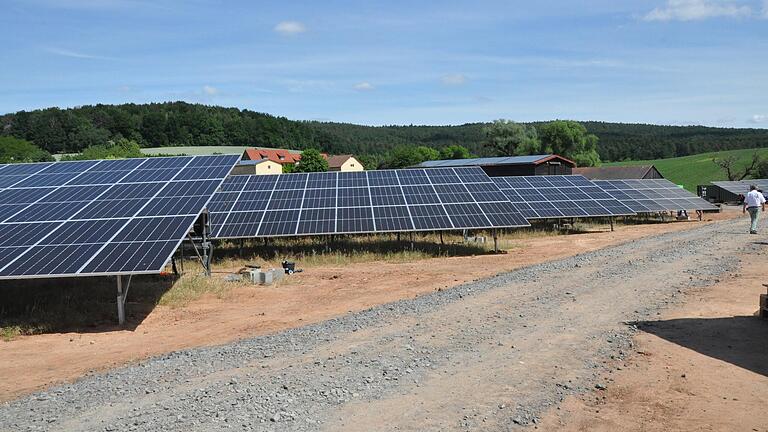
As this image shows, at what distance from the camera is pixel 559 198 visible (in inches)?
1478

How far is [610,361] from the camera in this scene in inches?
382

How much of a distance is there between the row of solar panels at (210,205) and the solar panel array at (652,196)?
0.25 m

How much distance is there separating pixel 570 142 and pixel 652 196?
54.1m

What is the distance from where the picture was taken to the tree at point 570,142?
9419 cm

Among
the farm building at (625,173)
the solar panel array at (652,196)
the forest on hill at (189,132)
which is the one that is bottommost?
the solar panel array at (652,196)

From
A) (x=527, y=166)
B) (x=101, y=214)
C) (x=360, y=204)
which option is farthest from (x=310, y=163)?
(x=101, y=214)

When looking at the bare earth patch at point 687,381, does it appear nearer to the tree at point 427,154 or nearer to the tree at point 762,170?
the tree at point 762,170

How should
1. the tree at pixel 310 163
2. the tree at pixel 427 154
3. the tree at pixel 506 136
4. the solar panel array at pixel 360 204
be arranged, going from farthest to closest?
the tree at pixel 427 154 < the tree at pixel 506 136 < the tree at pixel 310 163 < the solar panel array at pixel 360 204

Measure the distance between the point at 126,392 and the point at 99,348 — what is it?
4.41 m

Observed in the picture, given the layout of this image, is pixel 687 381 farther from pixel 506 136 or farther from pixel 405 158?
pixel 405 158

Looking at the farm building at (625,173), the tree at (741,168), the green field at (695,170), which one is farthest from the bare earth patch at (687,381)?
the tree at (741,168)

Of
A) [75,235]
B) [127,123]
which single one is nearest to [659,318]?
Result: [75,235]

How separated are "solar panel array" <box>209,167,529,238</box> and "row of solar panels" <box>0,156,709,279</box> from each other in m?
0.05

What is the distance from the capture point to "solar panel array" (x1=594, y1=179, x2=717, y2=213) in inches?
1565
